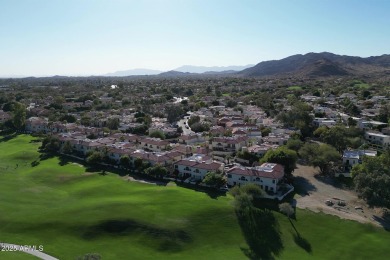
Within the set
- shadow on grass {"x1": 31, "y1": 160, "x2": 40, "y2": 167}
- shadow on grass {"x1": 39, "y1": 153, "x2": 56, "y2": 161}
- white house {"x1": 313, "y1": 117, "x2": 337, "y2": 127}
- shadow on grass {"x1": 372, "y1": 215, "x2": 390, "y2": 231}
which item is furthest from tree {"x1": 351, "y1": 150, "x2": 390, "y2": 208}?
shadow on grass {"x1": 39, "y1": 153, "x2": 56, "y2": 161}

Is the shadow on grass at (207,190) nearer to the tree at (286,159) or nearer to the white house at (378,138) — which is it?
the tree at (286,159)

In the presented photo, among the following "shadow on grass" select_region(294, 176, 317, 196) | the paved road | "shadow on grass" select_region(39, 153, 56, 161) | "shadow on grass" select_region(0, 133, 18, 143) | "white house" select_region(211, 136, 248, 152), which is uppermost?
"white house" select_region(211, 136, 248, 152)

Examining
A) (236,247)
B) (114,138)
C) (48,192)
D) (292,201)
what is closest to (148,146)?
(114,138)

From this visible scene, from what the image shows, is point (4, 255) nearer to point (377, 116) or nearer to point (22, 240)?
point (22, 240)

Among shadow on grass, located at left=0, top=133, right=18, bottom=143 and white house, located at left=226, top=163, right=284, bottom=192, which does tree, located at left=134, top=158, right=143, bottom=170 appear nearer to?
white house, located at left=226, top=163, right=284, bottom=192

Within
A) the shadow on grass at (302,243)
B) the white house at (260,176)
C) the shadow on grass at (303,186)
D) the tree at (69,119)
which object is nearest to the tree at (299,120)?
the shadow on grass at (303,186)

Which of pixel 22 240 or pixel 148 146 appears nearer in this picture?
pixel 22 240
